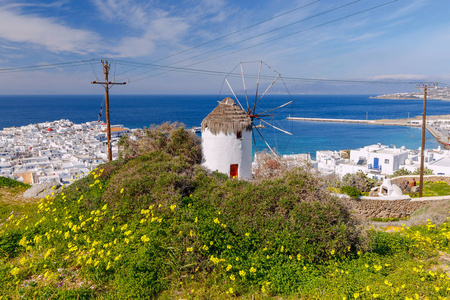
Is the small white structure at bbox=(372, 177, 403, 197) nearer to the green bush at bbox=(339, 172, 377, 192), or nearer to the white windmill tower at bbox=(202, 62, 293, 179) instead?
the green bush at bbox=(339, 172, 377, 192)

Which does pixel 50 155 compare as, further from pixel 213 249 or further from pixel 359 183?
pixel 213 249

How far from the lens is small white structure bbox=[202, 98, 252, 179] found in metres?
14.6

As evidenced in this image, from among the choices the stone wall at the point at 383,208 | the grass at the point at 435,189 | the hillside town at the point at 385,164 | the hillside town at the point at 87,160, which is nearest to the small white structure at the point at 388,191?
the stone wall at the point at 383,208

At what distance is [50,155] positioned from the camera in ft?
156

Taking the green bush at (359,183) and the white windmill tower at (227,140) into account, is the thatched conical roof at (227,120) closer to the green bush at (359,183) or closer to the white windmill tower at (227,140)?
the white windmill tower at (227,140)

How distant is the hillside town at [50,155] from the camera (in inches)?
1214

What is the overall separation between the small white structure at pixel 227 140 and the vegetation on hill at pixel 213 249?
608cm

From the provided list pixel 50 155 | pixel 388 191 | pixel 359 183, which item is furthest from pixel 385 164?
pixel 50 155

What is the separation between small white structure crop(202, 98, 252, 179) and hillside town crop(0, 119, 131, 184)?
579 centimetres

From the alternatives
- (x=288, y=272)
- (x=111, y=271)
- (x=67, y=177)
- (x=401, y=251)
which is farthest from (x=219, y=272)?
(x=67, y=177)

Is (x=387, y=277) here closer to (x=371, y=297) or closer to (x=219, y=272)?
(x=371, y=297)

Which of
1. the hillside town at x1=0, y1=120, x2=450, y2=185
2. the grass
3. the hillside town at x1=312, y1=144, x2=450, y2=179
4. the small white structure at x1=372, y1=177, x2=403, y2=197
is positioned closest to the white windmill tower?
the hillside town at x1=0, y1=120, x2=450, y2=185

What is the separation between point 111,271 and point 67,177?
92.8ft

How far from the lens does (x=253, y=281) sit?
5.32 meters
